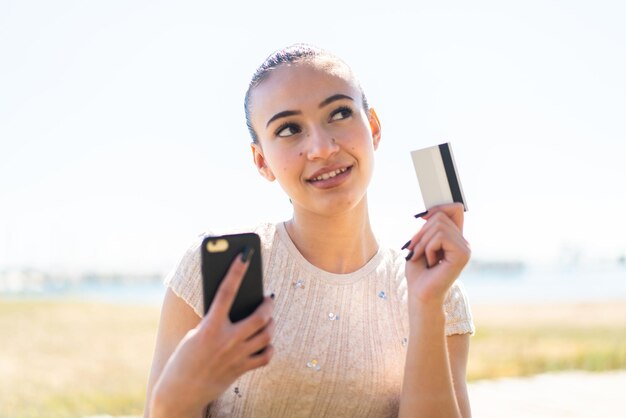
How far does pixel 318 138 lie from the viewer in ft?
6.80

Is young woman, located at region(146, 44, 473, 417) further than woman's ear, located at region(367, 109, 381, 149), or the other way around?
woman's ear, located at region(367, 109, 381, 149)

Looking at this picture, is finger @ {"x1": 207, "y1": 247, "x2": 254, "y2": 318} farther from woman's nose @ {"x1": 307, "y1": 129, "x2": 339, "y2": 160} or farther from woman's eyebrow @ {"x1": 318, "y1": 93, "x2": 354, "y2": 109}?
woman's eyebrow @ {"x1": 318, "y1": 93, "x2": 354, "y2": 109}

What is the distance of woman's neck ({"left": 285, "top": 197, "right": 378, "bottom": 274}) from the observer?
229 centimetres

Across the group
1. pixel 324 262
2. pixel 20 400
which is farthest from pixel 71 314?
pixel 324 262

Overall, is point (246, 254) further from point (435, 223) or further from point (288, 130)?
point (288, 130)

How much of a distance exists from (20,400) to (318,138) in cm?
501

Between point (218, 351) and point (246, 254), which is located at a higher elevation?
point (246, 254)

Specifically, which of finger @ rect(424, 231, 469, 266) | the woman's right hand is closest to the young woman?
finger @ rect(424, 231, 469, 266)

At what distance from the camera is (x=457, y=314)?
2275 millimetres

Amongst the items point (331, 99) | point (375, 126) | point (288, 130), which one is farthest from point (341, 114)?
point (375, 126)

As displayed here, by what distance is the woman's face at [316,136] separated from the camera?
209 cm

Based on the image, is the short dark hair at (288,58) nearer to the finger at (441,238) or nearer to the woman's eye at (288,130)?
the woman's eye at (288,130)

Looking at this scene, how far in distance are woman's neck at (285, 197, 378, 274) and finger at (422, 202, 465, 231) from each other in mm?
479

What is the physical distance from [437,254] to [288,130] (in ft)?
2.06
